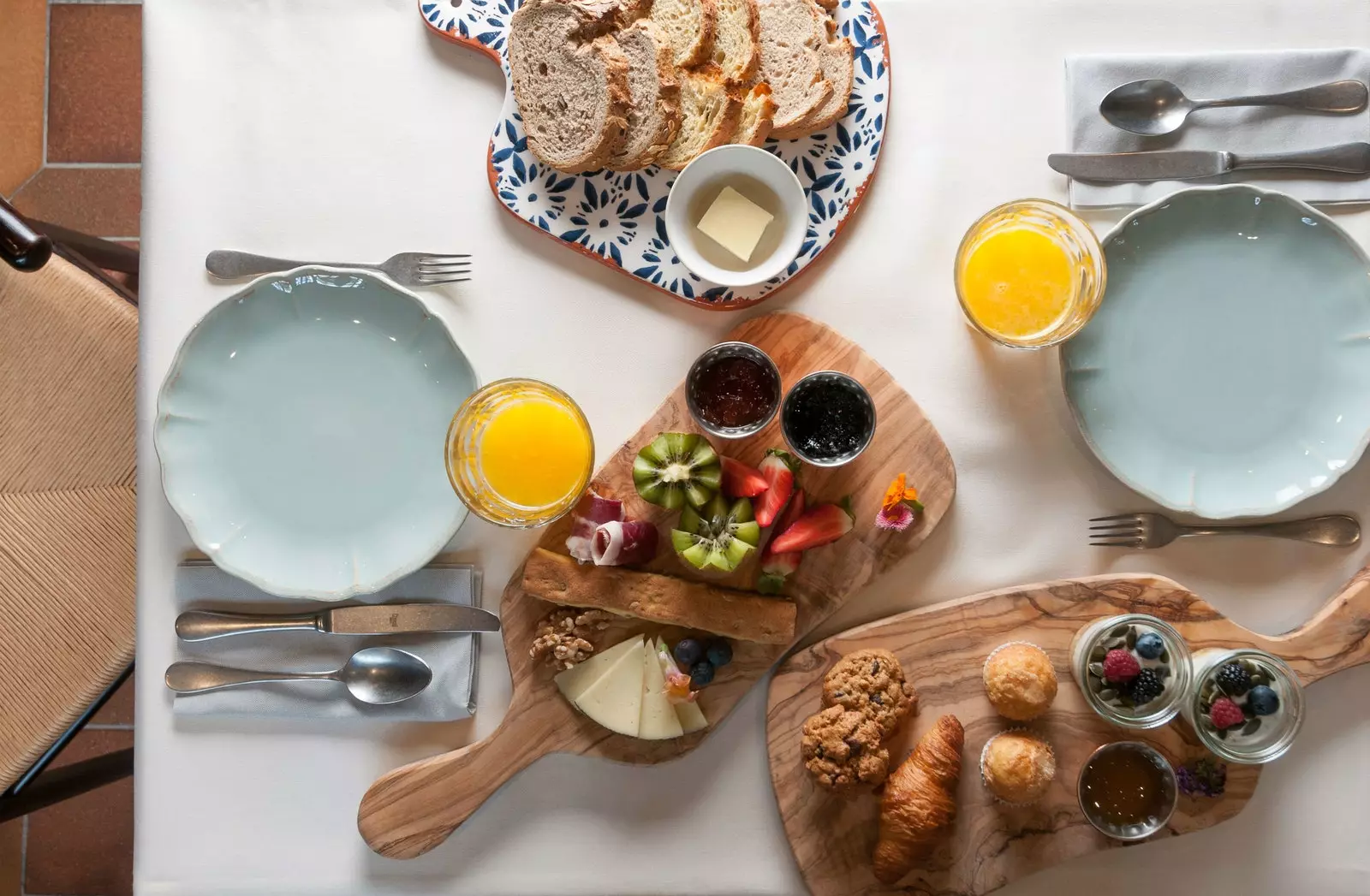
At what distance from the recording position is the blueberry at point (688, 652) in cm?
152

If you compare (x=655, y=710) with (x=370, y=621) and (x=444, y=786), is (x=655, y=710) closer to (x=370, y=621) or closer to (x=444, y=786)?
(x=444, y=786)

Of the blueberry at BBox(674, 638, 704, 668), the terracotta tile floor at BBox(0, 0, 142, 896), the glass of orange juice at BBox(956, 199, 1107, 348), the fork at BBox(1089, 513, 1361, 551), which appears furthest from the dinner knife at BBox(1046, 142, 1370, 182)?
the terracotta tile floor at BBox(0, 0, 142, 896)

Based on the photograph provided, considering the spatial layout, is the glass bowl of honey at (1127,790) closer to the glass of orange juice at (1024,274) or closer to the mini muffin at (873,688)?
the mini muffin at (873,688)

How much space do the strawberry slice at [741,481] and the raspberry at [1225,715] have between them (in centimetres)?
77

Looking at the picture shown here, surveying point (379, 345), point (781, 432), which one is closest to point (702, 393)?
point (781, 432)

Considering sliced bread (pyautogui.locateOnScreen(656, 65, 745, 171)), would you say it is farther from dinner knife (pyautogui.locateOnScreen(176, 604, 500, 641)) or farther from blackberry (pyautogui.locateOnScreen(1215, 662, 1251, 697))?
blackberry (pyautogui.locateOnScreen(1215, 662, 1251, 697))

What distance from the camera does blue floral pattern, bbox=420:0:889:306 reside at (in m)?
1.55

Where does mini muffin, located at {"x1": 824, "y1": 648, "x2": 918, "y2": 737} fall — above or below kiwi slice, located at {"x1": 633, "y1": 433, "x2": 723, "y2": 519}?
below

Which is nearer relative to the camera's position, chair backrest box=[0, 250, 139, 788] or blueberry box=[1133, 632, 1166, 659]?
blueberry box=[1133, 632, 1166, 659]

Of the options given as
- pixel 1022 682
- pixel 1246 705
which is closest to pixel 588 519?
pixel 1022 682

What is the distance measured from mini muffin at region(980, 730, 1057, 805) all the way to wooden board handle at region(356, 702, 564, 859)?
2.28 ft

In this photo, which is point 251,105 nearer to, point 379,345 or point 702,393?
point 379,345

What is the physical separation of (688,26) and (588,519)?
0.83 m

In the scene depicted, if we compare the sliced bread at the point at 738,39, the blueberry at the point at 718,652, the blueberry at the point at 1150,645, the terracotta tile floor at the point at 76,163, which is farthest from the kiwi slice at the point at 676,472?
the terracotta tile floor at the point at 76,163
